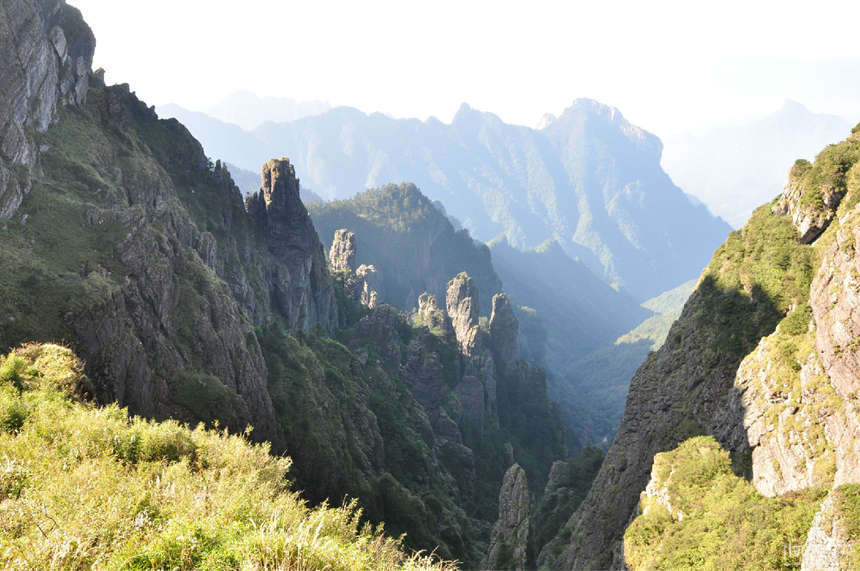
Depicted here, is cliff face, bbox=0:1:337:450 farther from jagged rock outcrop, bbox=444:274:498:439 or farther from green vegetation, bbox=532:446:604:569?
jagged rock outcrop, bbox=444:274:498:439

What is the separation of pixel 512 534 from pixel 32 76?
54.6 metres

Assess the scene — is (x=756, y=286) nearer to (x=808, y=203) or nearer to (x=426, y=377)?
(x=808, y=203)

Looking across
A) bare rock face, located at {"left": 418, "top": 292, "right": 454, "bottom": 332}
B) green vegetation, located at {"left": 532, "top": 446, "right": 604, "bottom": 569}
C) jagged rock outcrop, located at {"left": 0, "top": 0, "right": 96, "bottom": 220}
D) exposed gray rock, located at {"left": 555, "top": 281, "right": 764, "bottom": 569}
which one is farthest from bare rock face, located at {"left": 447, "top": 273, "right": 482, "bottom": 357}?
jagged rock outcrop, located at {"left": 0, "top": 0, "right": 96, "bottom": 220}

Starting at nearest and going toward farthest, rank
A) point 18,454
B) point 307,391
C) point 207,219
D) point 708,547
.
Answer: point 18,454 → point 708,547 → point 307,391 → point 207,219

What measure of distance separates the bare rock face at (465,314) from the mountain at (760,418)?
78986 mm

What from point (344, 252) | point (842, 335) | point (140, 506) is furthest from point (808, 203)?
point (344, 252)

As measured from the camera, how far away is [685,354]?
28.1 metres

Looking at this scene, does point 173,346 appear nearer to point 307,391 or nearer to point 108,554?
point 307,391

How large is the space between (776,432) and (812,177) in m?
13.4

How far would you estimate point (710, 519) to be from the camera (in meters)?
15.9

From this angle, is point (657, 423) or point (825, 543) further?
point (657, 423)

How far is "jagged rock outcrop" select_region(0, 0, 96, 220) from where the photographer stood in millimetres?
30000

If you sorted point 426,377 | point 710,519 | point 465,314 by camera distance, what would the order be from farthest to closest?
point 465,314 → point 426,377 → point 710,519

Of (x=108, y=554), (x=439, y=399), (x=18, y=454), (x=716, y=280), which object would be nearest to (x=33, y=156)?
(x=18, y=454)
